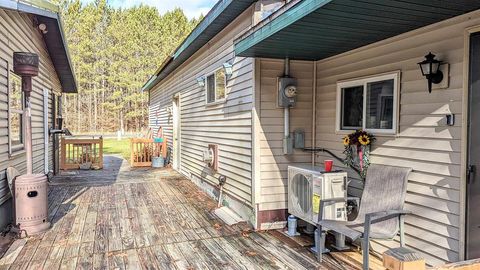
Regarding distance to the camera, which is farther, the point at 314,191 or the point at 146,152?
the point at 146,152

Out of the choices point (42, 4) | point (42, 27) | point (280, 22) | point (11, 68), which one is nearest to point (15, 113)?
point (11, 68)

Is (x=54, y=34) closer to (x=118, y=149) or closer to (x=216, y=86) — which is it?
(x=216, y=86)

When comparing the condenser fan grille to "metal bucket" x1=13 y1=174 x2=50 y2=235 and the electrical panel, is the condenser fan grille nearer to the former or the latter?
the electrical panel

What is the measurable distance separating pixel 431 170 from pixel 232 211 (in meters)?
2.99

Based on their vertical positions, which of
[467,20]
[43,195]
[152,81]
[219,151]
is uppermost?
[152,81]

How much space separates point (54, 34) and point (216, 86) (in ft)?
12.3

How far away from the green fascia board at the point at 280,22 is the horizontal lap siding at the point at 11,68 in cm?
311

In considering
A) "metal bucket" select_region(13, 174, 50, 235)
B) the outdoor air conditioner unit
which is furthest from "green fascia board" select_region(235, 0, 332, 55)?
"metal bucket" select_region(13, 174, 50, 235)

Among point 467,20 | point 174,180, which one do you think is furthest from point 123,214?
point 467,20

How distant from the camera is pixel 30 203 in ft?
13.3

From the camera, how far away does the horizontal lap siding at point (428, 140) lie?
264cm

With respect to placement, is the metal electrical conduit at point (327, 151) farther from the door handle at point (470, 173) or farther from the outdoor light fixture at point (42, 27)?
the outdoor light fixture at point (42, 27)

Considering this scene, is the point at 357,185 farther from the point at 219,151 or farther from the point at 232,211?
the point at 219,151

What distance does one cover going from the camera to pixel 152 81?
12.2 meters
